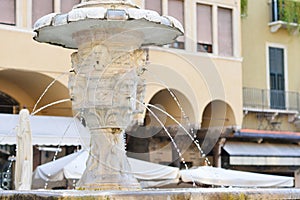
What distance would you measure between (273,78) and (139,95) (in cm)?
1608

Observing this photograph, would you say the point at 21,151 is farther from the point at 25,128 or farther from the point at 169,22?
the point at 169,22

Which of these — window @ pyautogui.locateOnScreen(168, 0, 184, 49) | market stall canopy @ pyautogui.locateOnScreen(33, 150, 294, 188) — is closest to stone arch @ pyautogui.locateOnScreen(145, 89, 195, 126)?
window @ pyautogui.locateOnScreen(168, 0, 184, 49)

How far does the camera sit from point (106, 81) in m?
8.41

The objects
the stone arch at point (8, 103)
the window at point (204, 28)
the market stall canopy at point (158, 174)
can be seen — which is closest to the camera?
the market stall canopy at point (158, 174)

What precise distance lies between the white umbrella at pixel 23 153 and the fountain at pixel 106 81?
3.66 metres

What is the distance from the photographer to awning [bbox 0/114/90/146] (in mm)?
15711

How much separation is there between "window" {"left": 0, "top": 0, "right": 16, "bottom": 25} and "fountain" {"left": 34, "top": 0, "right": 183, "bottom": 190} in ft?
27.8

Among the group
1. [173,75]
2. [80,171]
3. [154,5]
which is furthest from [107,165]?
[154,5]

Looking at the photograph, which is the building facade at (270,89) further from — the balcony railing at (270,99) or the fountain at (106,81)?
the fountain at (106,81)

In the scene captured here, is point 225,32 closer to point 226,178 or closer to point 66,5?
point 66,5

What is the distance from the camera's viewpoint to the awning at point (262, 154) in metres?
21.2

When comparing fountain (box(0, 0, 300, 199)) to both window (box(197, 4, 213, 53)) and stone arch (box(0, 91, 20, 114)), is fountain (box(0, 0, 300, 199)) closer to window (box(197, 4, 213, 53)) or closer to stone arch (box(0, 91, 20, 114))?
stone arch (box(0, 91, 20, 114))

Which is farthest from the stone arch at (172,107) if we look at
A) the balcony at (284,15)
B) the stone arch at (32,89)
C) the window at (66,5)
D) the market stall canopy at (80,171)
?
the balcony at (284,15)

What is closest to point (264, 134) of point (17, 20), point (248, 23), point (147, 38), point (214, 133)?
point (214, 133)
